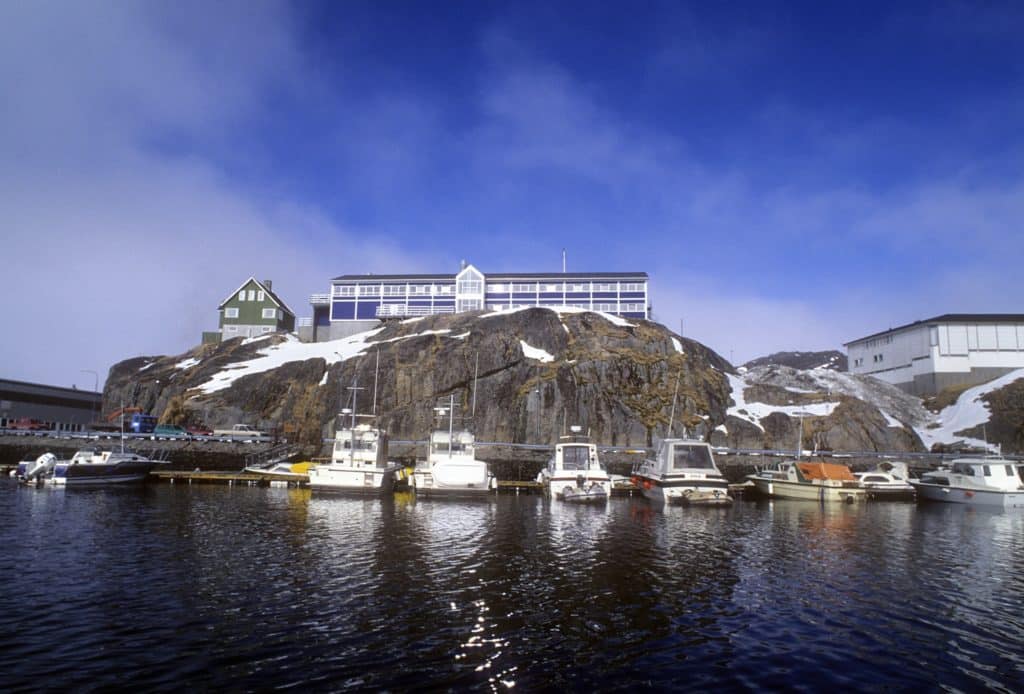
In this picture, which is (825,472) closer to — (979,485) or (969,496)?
(969,496)

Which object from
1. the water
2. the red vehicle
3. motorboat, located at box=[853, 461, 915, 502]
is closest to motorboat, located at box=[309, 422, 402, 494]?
the water

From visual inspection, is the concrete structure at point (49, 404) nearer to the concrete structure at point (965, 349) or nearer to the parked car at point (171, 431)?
the parked car at point (171, 431)

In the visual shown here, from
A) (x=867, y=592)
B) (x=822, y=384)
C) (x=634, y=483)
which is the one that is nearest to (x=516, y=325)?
(x=634, y=483)

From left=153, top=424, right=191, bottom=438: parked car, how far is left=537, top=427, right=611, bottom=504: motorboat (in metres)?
49.0

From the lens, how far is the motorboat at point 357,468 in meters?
50.1

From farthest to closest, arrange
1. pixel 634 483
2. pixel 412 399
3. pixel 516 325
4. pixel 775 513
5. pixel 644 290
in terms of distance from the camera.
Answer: pixel 644 290 < pixel 516 325 < pixel 412 399 < pixel 634 483 < pixel 775 513

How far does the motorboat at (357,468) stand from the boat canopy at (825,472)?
37.4 metres

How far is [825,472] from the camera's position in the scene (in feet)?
180

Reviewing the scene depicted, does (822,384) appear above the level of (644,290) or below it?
below

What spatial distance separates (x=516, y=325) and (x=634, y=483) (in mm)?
43547

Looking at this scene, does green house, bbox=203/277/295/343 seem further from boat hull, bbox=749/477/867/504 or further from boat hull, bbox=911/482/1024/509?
boat hull, bbox=911/482/1024/509

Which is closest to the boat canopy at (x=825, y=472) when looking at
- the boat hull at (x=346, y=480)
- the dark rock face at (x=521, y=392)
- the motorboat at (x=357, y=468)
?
the dark rock face at (x=521, y=392)

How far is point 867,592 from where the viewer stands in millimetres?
20516

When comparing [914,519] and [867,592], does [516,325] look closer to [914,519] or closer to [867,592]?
[914,519]
